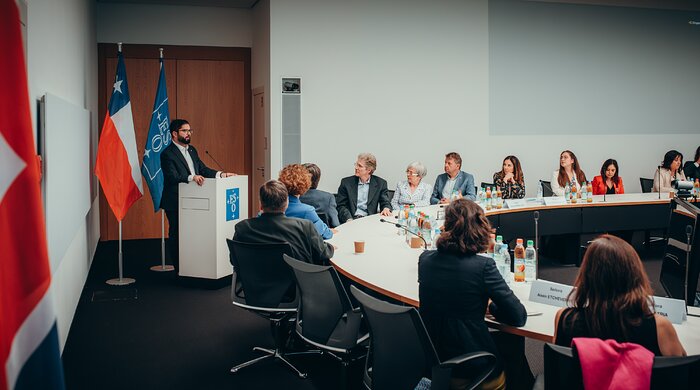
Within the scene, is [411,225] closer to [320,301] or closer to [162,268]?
[320,301]

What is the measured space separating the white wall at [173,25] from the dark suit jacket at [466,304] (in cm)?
671

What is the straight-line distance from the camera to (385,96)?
8180mm

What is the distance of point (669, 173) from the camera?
812 centimetres

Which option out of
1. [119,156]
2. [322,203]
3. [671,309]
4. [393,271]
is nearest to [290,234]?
[393,271]

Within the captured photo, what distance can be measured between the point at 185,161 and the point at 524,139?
484cm

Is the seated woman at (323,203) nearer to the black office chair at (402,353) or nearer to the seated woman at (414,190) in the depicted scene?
the seated woman at (414,190)

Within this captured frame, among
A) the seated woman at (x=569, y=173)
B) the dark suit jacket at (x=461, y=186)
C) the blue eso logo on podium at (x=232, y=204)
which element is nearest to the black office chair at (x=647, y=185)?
the seated woman at (x=569, y=173)

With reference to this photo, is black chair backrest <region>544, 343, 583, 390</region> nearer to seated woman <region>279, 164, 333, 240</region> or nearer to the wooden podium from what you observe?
seated woman <region>279, 164, 333, 240</region>

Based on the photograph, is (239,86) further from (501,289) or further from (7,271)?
(7,271)

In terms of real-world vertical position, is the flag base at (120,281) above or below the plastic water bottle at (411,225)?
below

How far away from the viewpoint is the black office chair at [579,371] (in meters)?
1.84

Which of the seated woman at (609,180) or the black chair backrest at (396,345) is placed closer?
the black chair backrest at (396,345)

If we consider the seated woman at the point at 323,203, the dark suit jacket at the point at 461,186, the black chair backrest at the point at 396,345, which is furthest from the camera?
the dark suit jacket at the point at 461,186

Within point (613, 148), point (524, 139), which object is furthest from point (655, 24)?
point (524, 139)
